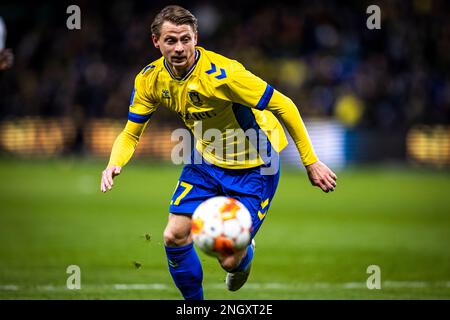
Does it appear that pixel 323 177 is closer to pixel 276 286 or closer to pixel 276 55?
pixel 276 286

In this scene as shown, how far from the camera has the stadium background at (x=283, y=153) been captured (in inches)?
354

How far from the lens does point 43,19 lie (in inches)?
1110

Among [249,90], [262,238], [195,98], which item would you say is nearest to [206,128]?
[195,98]

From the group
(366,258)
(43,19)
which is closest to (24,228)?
(366,258)

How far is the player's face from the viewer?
615 cm

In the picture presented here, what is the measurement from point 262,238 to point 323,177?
5.62m

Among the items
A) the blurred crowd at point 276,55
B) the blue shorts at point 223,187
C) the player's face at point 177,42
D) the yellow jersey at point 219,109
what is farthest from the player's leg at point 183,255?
the blurred crowd at point 276,55

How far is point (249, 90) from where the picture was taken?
618 cm

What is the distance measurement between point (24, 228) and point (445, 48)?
14.5 metres

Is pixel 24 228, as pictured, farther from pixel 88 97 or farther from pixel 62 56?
pixel 62 56

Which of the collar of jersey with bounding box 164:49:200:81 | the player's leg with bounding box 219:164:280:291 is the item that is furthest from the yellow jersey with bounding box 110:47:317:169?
the player's leg with bounding box 219:164:280:291

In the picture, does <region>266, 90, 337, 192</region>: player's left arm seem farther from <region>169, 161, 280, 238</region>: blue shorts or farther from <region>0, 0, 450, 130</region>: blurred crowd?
<region>0, 0, 450, 130</region>: blurred crowd

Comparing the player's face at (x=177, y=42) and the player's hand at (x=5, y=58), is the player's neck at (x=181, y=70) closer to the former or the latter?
the player's face at (x=177, y=42)

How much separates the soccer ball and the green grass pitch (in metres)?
0.74
